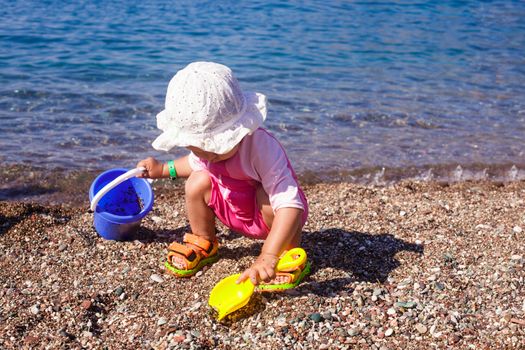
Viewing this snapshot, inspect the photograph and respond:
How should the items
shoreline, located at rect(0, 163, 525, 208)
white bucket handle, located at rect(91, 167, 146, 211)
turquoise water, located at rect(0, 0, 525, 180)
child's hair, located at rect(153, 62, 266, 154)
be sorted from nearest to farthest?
child's hair, located at rect(153, 62, 266, 154)
white bucket handle, located at rect(91, 167, 146, 211)
shoreline, located at rect(0, 163, 525, 208)
turquoise water, located at rect(0, 0, 525, 180)

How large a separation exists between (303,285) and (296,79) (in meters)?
6.06

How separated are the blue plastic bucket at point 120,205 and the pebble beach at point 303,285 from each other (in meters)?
0.10


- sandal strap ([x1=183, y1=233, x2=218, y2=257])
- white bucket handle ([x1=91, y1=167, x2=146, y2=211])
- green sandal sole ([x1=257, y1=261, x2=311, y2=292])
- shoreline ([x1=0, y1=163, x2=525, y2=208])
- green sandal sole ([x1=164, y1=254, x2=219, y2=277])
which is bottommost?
shoreline ([x1=0, y1=163, x2=525, y2=208])

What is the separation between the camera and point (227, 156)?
126 inches

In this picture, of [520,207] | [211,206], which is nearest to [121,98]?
[211,206]

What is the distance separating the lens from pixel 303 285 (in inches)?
134

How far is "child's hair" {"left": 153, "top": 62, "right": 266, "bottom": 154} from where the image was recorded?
292 centimetres

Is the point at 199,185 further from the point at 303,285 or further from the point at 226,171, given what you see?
the point at 303,285

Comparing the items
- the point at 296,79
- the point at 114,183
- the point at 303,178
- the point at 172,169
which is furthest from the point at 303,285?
the point at 296,79

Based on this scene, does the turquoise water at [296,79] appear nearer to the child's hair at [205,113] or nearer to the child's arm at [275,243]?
the child's arm at [275,243]

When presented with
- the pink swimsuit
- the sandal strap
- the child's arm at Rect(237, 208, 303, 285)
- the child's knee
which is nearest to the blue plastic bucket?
the sandal strap

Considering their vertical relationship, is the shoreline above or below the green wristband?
below

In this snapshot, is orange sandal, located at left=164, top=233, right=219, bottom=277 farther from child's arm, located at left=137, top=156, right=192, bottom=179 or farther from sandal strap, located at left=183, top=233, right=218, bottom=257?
child's arm, located at left=137, top=156, right=192, bottom=179

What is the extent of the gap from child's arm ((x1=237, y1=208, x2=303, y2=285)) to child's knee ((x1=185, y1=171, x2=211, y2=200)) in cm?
51
